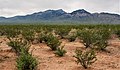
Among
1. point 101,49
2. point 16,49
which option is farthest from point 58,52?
point 101,49

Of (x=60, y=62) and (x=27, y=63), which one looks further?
(x=60, y=62)

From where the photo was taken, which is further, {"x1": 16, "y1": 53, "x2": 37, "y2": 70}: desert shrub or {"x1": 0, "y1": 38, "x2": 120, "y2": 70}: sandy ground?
{"x1": 0, "y1": 38, "x2": 120, "y2": 70}: sandy ground

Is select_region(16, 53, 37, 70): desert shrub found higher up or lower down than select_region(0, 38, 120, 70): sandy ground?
higher up

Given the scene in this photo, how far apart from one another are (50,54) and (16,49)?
2.40m

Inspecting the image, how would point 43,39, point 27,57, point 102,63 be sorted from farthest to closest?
1. point 43,39
2. point 102,63
3. point 27,57

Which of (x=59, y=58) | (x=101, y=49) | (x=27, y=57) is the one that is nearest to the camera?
(x=27, y=57)

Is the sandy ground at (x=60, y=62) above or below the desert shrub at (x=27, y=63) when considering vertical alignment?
below

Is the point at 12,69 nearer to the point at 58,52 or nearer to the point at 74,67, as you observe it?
the point at 74,67

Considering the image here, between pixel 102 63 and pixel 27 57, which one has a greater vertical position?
pixel 27 57

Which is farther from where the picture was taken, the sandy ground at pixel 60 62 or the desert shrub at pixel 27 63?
the sandy ground at pixel 60 62

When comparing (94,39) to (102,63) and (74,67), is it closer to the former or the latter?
(102,63)

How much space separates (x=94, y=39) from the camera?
23.0 metres

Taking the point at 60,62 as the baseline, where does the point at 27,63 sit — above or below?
above

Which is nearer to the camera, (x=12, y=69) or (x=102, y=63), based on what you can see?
(x=12, y=69)
